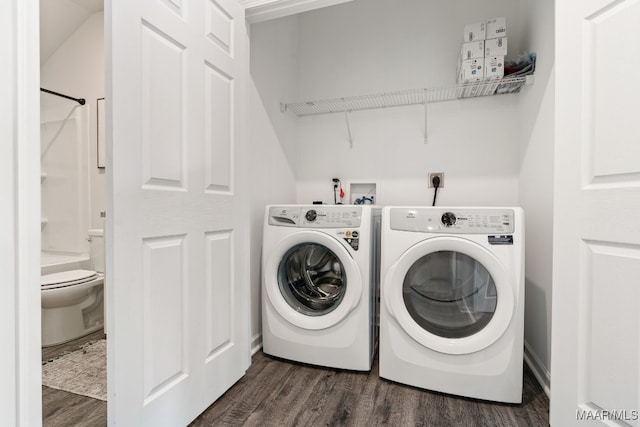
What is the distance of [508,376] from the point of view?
1365mm

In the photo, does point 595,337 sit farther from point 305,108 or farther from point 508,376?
point 305,108

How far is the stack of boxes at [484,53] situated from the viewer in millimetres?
1736

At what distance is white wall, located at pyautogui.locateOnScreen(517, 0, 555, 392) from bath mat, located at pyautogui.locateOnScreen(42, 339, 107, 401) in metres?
2.19

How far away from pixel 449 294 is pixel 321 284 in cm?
71

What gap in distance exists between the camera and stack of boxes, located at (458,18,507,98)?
1.74 metres

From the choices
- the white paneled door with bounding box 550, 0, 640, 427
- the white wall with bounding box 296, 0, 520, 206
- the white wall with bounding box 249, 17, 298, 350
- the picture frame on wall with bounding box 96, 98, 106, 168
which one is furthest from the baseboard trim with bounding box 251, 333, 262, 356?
the picture frame on wall with bounding box 96, 98, 106, 168

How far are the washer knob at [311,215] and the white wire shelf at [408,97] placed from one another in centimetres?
87

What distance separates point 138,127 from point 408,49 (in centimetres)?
199

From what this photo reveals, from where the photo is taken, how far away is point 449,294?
1.52 m

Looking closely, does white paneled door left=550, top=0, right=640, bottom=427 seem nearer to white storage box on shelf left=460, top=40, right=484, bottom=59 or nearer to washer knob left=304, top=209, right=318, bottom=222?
white storage box on shelf left=460, top=40, right=484, bottom=59

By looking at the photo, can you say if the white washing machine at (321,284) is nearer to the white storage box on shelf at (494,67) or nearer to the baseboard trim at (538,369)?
the baseboard trim at (538,369)

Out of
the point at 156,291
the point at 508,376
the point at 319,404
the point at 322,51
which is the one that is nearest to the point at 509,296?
the point at 508,376

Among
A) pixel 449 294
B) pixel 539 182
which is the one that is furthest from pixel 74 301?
pixel 539 182
